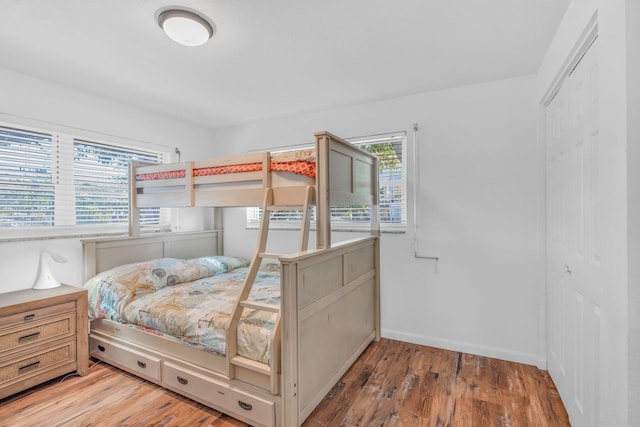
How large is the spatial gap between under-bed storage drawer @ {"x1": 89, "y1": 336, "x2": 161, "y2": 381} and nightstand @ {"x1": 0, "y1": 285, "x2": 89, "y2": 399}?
0.15 metres

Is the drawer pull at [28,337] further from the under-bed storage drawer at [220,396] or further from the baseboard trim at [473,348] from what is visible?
the baseboard trim at [473,348]

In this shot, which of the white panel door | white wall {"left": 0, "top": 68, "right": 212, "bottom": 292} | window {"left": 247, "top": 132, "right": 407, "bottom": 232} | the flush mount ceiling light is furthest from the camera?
window {"left": 247, "top": 132, "right": 407, "bottom": 232}

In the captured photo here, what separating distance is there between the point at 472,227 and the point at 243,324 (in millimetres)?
2117

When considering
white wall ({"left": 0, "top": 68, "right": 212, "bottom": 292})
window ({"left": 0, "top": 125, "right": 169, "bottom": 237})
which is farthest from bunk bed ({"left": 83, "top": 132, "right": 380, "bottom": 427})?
window ({"left": 0, "top": 125, "right": 169, "bottom": 237})

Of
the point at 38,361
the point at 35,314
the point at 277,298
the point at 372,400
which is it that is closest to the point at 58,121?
the point at 35,314

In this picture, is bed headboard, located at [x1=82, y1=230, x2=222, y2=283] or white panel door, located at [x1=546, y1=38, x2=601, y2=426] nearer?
white panel door, located at [x1=546, y1=38, x2=601, y2=426]

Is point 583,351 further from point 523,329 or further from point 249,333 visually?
point 249,333

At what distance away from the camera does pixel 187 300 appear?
242 centimetres

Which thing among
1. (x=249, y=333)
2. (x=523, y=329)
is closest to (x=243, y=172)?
(x=249, y=333)

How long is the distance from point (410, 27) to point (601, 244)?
1.55 meters

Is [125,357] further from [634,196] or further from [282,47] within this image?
[634,196]

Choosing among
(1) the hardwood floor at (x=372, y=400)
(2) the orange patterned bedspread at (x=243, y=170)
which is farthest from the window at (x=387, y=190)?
(1) the hardwood floor at (x=372, y=400)

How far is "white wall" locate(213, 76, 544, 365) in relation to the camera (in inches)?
102

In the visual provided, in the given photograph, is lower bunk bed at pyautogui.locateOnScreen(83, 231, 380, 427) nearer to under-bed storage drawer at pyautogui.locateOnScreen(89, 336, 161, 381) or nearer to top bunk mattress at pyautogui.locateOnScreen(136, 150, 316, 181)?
under-bed storage drawer at pyautogui.locateOnScreen(89, 336, 161, 381)
